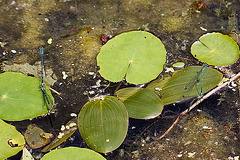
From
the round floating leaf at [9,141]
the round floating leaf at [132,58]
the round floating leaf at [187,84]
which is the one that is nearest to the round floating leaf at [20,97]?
the round floating leaf at [9,141]

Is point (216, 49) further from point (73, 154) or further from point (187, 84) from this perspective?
point (73, 154)

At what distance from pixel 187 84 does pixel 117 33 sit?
92 cm

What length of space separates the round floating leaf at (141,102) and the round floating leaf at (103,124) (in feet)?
0.25

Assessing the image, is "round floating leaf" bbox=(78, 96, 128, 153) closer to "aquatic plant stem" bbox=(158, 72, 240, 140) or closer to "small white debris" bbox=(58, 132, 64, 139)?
"small white debris" bbox=(58, 132, 64, 139)

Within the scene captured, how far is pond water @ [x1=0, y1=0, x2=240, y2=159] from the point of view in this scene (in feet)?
6.53

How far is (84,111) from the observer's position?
202cm

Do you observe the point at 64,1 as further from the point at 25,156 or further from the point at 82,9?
the point at 25,156

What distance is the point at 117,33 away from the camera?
8.72 feet

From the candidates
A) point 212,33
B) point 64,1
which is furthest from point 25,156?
point 212,33

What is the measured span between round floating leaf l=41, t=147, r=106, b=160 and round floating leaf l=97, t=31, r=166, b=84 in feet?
2.13

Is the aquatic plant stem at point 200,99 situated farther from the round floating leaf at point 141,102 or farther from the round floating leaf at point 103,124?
the round floating leaf at point 103,124

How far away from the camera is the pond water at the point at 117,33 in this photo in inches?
78.3

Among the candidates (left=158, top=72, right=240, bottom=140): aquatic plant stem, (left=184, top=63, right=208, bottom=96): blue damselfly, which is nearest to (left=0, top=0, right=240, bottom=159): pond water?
(left=158, top=72, right=240, bottom=140): aquatic plant stem

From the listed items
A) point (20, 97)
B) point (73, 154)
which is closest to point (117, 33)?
point (20, 97)
